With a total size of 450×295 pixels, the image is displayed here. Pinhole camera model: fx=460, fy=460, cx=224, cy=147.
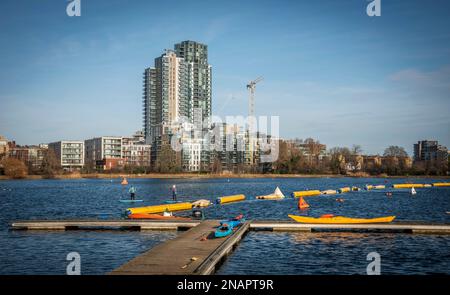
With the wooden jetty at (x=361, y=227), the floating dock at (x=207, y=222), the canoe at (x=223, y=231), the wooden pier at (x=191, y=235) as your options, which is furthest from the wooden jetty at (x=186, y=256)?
the floating dock at (x=207, y=222)

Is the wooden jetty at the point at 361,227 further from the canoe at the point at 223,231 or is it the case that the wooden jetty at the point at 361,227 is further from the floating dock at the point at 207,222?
the canoe at the point at 223,231

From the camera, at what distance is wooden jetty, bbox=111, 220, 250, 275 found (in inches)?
932

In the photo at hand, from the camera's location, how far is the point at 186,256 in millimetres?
27141

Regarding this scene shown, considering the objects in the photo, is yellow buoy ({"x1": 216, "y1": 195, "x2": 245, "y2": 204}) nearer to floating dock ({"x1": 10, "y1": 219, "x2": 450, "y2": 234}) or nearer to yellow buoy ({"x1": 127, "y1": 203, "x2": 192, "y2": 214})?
yellow buoy ({"x1": 127, "y1": 203, "x2": 192, "y2": 214})

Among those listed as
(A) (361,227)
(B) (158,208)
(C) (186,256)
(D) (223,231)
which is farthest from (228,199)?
(C) (186,256)

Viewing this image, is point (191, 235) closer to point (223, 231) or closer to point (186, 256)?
point (223, 231)

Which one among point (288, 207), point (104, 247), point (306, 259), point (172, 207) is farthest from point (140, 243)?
point (288, 207)

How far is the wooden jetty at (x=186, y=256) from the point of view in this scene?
23672mm

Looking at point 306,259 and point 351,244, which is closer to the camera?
point 306,259

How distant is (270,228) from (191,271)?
21401mm

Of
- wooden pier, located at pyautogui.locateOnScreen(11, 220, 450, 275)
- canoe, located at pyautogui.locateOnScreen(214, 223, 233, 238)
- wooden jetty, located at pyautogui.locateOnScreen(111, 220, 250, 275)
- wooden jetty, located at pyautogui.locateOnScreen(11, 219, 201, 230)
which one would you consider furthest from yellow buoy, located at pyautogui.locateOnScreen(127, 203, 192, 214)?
canoe, located at pyautogui.locateOnScreen(214, 223, 233, 238)
